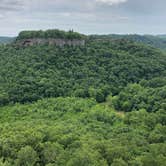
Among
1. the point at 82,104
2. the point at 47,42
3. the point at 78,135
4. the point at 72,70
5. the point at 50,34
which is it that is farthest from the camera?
the point at 50,34

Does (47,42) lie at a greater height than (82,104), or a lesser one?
greater

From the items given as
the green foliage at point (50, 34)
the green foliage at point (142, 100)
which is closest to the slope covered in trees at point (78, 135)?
the green foliage at point (142, 100)

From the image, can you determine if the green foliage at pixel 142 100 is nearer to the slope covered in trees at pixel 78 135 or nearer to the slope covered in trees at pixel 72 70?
the slope covered in trees at pixel 78 135

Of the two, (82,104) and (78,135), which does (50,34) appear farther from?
(78,135)

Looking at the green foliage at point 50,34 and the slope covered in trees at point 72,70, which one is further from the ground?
the green foliage at point 50,34

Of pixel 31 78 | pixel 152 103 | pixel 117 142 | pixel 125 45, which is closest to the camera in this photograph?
pixel 117 142

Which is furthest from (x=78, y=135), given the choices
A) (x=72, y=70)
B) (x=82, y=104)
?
(x=72, y=70)

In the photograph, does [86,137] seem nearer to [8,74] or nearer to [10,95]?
[10,95]

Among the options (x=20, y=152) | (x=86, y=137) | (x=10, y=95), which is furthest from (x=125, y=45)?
(x=20, y=152)
